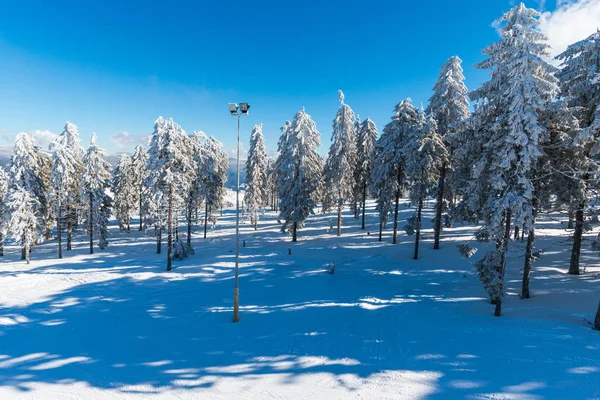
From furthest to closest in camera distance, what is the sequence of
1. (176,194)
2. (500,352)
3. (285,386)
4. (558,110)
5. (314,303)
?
(176,194) → (314,303) → (558,110) → (500,352) → (285,386)

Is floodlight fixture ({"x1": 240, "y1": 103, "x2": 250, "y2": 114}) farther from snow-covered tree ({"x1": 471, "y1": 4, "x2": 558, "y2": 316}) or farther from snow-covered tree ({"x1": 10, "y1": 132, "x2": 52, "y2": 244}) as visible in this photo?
snow-covered tree ({"x1": 10, "y1": 132, "x2": 52, "y2": 244})

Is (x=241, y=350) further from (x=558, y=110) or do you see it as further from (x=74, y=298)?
(x=558, y=110)

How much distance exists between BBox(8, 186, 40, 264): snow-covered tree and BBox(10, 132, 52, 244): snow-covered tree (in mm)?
549

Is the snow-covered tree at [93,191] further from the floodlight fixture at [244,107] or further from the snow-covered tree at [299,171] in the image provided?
the floodlight fixture at [244,107]

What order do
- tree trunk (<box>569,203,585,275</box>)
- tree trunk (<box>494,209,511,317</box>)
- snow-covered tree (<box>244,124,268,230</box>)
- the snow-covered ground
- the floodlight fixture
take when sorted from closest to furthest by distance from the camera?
the snow-covered ground < the floodlight fixture < tree trunk (<box>494,209,511,317</box>) < tree trunk (<box>569,203,585,275</box>) < snow-covered tree (<box>244,124,268,230</box>)

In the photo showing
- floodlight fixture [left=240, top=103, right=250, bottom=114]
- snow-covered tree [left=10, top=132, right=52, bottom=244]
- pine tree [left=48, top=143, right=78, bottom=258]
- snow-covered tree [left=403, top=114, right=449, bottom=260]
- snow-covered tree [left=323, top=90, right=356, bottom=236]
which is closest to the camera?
floodlight fixture [left=240, top=103, right=250, bottom=114]

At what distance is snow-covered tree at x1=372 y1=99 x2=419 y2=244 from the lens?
2400 cm

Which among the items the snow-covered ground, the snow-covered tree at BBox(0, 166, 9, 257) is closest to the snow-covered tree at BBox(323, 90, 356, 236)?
the snow-covered ground

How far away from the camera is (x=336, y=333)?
1073 cm

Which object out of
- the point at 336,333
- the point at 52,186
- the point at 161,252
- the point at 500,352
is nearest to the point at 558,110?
the point at 500,352

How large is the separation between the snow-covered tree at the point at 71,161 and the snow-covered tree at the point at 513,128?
35875mm

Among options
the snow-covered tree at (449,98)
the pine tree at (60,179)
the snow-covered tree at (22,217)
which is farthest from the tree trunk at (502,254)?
the snow-covered tree at (22,217)

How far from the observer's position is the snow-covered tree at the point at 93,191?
2964 cm

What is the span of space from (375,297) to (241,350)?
7.91m
